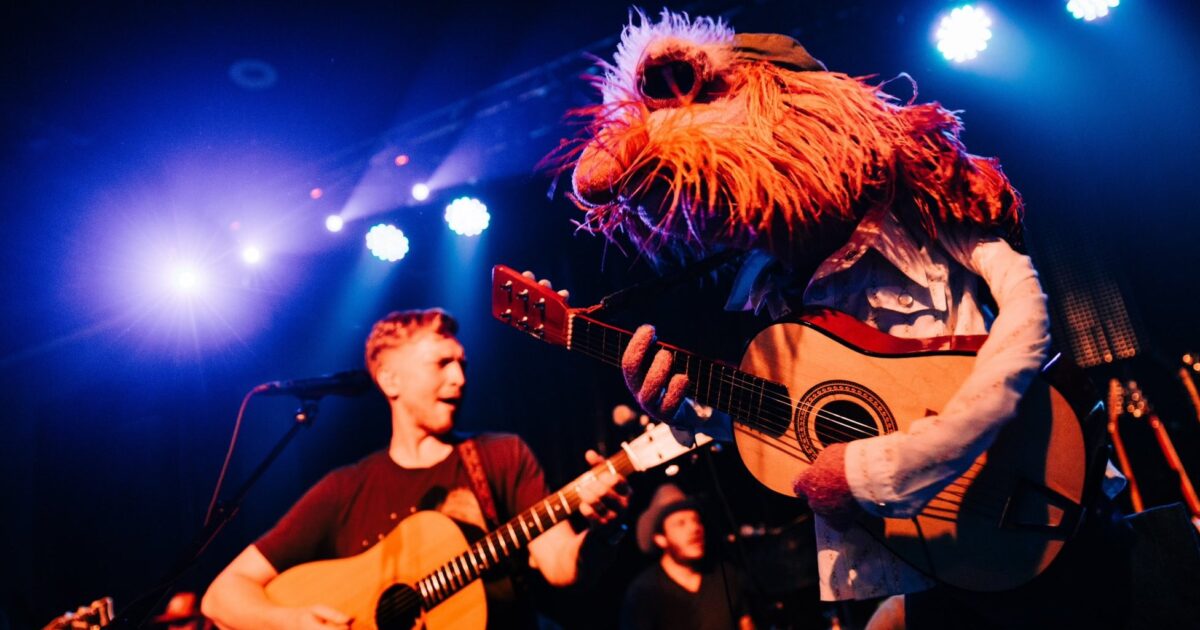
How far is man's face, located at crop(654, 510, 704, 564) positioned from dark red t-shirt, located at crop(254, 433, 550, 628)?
6.13 feet

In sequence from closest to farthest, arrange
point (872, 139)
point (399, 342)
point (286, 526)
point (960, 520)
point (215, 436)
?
point (960, 520) < point (872, 139) < point (286, 526) < point (399, 342) < point (215, 436)

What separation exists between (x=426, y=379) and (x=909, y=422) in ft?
9.71

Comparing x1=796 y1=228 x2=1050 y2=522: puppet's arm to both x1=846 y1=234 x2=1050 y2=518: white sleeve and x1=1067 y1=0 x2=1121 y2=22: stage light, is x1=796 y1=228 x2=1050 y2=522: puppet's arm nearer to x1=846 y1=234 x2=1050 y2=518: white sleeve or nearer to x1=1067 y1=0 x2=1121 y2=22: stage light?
x1=846 y1=234 x2=1050 y2=518: white sleeve

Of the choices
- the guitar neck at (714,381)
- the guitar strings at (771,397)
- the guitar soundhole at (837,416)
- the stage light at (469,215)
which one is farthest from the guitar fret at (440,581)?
the stage light at (469,215)

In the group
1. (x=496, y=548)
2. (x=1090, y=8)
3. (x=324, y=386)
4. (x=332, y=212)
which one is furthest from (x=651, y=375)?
(x=332, y=212)

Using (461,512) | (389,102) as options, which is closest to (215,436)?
(389,102)

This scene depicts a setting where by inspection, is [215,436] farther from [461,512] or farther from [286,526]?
[461,512]

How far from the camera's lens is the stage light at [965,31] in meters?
4.41

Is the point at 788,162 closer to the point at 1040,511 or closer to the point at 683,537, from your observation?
the point at 1040,511

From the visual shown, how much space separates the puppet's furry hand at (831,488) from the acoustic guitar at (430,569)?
1.35 metres

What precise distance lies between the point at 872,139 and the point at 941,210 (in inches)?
10.7

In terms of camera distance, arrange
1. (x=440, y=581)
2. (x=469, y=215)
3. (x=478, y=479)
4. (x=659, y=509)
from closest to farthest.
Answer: (x=440, y=581) → (x=478, y=479) → (x=659, y=509) → (x=469, y=215)

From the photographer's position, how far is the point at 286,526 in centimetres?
356

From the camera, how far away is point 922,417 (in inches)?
60.1
